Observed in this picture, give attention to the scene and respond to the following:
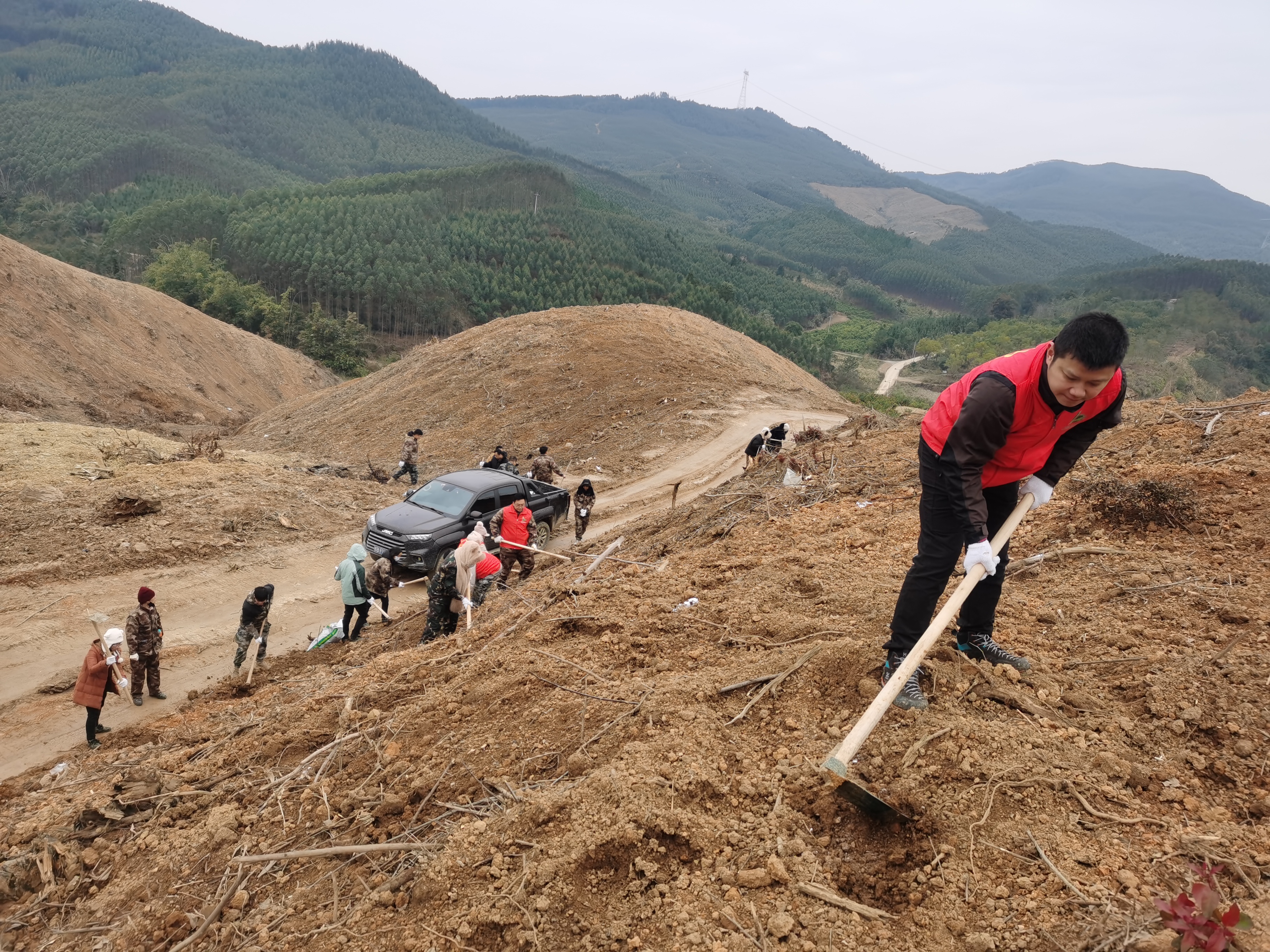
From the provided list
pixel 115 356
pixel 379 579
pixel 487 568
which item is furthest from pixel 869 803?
pixel 115 356

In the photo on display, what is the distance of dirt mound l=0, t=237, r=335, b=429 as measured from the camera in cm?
2278

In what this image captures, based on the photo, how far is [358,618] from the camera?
9.11 metres

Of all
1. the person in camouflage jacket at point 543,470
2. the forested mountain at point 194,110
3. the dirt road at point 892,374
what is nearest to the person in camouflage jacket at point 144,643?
the person in camouflage jacket at point 543,470

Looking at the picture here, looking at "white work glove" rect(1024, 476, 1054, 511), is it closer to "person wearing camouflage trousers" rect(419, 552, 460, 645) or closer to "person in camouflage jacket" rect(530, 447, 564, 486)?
"person wearing camouflage trousers" rect(419, 552, 460, 645)

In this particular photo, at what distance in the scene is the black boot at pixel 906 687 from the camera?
3.26 meters

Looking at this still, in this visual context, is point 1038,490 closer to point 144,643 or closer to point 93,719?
point 93,719

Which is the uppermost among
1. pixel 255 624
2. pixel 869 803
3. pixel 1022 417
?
pixel 1022 417

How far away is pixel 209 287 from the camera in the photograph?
1741 inches

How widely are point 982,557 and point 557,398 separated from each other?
65.2 feet

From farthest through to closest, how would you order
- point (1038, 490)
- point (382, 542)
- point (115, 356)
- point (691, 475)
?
point (115, 356), point (691, 475), point (382, 542), point (1038, 490)

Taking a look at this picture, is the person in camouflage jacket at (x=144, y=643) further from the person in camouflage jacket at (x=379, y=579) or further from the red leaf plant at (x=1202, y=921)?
the red leaf plant at (x=1202, y=921)

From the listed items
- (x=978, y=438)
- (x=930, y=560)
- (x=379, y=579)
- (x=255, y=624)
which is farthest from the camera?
(x=379, y=579)

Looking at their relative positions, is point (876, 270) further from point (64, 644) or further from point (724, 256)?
point (64, 644)

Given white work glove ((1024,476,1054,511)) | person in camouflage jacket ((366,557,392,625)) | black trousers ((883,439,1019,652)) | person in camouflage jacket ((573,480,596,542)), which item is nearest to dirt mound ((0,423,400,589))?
person in camouflage jacket ((366,557,392,625))
